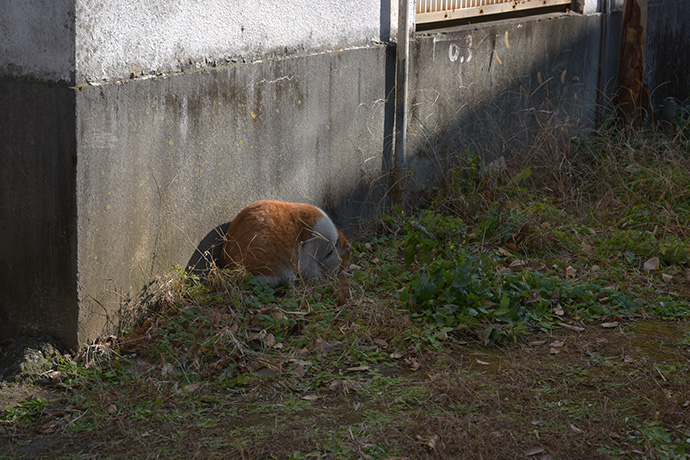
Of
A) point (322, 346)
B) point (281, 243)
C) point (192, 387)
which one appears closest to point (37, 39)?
point (281, 243)

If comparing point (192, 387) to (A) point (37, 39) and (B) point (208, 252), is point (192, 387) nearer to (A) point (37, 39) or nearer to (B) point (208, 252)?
(B) point (208, 252)

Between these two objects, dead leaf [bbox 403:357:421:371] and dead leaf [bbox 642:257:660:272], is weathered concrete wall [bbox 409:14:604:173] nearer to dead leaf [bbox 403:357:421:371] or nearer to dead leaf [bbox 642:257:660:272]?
dead leaf [bbox 642:257:660:272]

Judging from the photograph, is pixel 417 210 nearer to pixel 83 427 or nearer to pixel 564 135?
pixel 564 135

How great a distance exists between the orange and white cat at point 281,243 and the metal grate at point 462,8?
2387 mm

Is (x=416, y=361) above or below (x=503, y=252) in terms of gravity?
below

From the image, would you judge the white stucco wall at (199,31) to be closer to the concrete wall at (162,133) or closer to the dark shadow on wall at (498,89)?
the concrete wall at (162,133)

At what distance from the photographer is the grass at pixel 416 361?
A: 2.80 meters

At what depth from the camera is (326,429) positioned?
2.88 m

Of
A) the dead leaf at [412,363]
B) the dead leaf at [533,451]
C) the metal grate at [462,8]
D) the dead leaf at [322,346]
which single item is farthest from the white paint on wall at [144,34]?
the dead leaf at [533,451]

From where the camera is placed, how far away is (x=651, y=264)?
4.66 metres

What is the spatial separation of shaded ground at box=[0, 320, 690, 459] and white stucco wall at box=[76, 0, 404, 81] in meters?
1.51

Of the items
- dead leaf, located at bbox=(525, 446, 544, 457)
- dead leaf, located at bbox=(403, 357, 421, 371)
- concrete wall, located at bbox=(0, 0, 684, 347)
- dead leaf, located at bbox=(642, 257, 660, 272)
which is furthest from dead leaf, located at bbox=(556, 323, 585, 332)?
concrete wall, located at bbox=(0, 0, 684, 347)

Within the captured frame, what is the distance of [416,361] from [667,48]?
654 cm

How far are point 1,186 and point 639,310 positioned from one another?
11.5 feet
